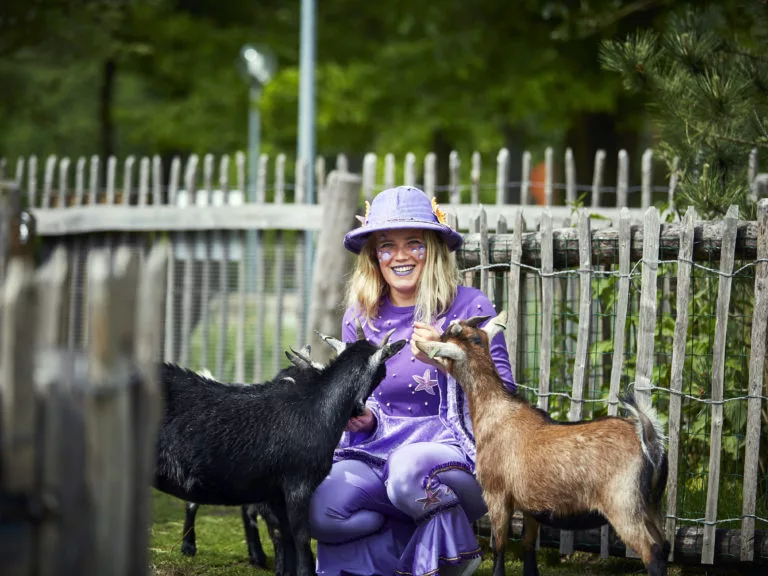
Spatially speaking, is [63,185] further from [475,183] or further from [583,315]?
[583,315]

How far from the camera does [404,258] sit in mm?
4656

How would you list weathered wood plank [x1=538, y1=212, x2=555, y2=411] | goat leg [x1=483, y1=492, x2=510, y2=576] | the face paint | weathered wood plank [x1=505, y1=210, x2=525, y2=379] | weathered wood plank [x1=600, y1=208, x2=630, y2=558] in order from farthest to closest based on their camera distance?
weathered wood plank [x1=505, y1=210, x2=525, y2=379] → weathered wood plank [x1=538, y1=212, x2=555, y2=411] → weathered wood plank [x1=600, y1=208, x2=630, y2=558] → the face paint → goat leg [x1=483, y1=492, x2=510, y2=576]

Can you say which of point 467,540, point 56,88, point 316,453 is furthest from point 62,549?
point 56,88

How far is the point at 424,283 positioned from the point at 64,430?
2633 millimetres

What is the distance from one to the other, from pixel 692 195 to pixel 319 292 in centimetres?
281

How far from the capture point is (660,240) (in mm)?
4871

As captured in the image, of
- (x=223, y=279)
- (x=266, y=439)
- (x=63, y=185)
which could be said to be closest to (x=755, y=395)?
(x=266, y=439)

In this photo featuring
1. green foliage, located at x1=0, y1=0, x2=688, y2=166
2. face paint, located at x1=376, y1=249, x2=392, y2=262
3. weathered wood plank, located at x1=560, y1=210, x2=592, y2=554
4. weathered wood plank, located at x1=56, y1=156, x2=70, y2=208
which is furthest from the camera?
green foliage, located at x1=0, y1=0, x2=688, y2=166

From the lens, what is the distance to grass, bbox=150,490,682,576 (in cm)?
515

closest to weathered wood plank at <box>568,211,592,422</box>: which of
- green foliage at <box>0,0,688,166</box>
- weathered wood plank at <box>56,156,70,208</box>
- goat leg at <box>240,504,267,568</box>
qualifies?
goat leg at <box>240,504,267,568</box>

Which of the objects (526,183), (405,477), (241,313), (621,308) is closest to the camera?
(405,477)

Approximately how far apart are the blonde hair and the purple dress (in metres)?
0.06

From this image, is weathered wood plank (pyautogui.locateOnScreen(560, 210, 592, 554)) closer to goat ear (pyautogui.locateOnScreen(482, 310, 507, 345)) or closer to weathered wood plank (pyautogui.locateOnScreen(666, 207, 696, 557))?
weathered wood plank (pyautogui.locateOnScreen(666, 207, 696, 557))

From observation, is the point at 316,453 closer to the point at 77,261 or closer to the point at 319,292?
the point at 319,292
